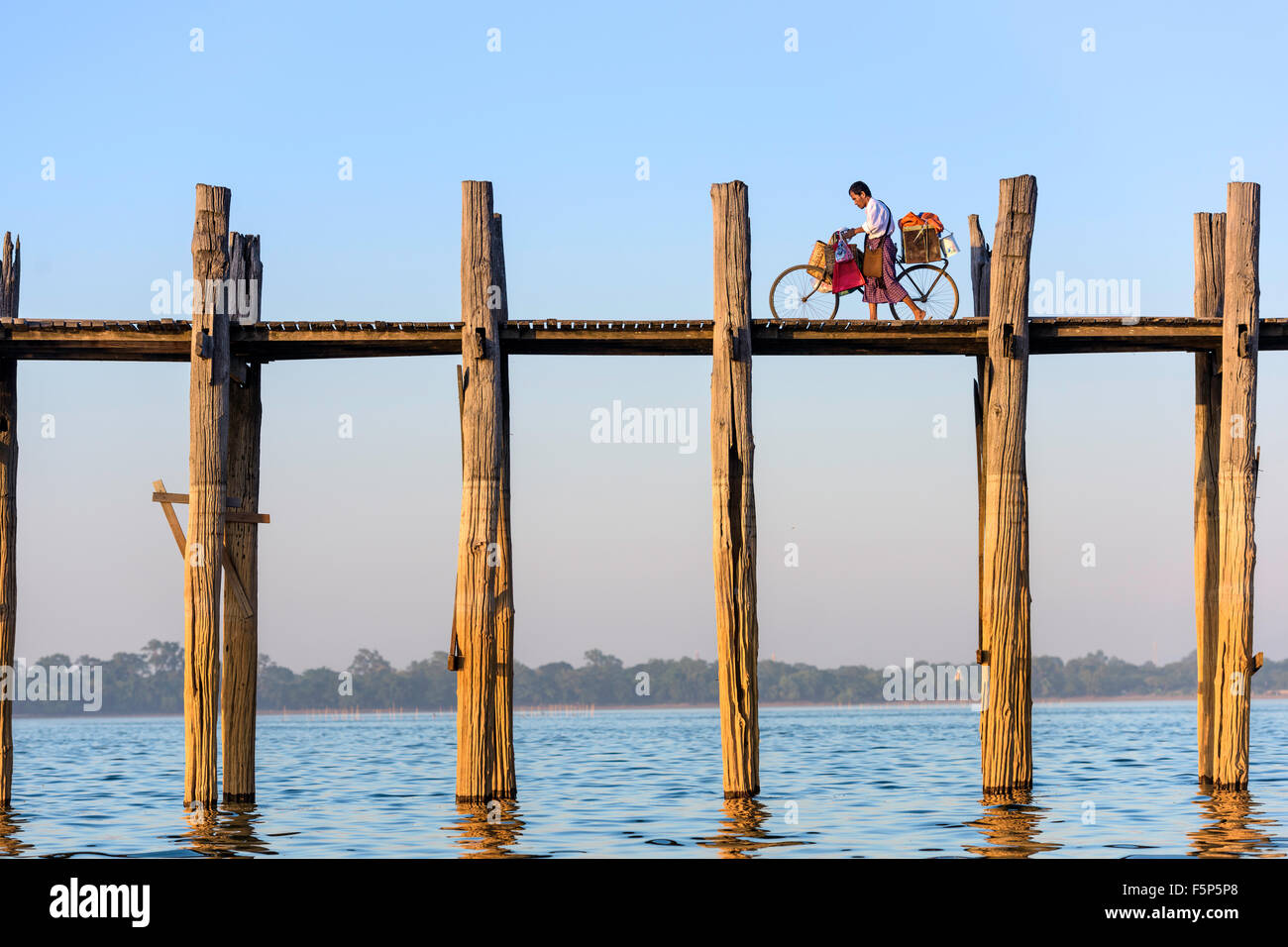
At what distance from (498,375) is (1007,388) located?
5.12 meters

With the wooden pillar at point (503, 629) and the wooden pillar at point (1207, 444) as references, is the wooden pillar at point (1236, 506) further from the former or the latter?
the wooden pillar at point (503, 629)

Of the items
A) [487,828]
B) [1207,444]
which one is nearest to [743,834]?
[487,828]

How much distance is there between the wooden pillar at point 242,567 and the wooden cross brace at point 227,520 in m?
0.02

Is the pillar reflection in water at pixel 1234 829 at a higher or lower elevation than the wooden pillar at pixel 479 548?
lower

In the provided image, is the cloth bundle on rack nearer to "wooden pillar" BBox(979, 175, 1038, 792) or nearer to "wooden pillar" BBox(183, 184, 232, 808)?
"wooden pillar" BBox(979, 175, 1038, 792)

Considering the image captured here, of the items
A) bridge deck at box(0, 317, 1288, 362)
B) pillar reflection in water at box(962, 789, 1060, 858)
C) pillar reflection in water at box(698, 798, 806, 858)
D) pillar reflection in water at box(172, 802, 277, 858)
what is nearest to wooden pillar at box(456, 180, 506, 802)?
bridge deck at box(0, 317, 1288, 362)

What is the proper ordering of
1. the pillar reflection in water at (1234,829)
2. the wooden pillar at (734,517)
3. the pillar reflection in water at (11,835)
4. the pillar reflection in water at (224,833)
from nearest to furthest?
1. the pillar reflection in water at (1234,829)
2. the pillar reflection in water at (224,833)
3. the pillar reflection in water at (11,835)
4. the wooden pillar at (734,517)

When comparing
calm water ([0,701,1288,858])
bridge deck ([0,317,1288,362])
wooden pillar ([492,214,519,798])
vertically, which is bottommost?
calm water ([0,701,1288,858])

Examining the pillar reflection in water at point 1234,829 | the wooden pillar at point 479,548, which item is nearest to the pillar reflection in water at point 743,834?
the wooden pillar at point 479,548

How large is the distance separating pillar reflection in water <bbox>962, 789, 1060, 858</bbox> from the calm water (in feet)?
0.10

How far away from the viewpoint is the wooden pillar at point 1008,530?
17.0 meters

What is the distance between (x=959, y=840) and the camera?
1571 centimetres

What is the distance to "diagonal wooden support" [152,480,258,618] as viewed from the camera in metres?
17.0
